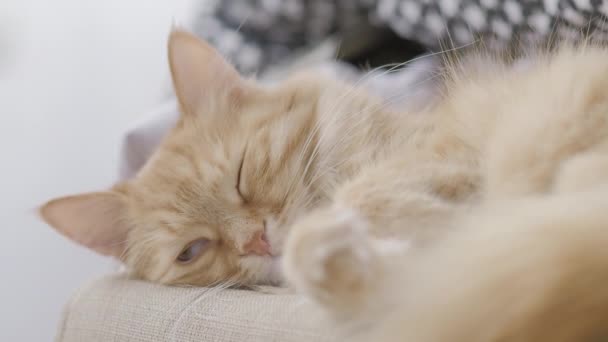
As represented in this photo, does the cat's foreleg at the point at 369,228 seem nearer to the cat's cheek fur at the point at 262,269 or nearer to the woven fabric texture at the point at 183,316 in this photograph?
the woven fabric texture at the point at 183,316

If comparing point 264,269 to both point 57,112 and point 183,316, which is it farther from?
point 57,112

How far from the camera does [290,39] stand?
2.28 meters

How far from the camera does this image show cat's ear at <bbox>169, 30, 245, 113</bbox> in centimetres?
130

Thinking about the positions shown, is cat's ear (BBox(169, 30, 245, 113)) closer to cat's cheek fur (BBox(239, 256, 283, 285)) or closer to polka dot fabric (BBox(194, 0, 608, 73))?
cat's cheek fur (BBox(239, 256, 283, 285))

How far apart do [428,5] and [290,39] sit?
2.46 ft

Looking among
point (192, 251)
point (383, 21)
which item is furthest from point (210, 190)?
point (383, 21)

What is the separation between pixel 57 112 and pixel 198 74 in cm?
157

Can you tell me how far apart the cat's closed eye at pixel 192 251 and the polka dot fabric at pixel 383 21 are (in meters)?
0.83

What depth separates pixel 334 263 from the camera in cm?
66

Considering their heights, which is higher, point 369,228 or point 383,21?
point 383,21

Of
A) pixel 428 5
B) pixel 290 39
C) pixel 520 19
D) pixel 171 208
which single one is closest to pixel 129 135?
pixel 171 208

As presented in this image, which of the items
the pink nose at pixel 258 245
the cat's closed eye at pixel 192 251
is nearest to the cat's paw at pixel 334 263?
the pink nose at pixel 258 245

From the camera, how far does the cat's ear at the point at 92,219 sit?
127 centimetres

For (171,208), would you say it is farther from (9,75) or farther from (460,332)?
(9,75)
